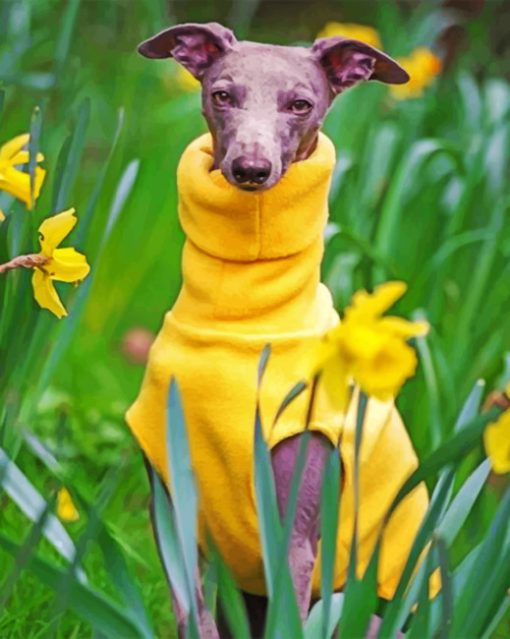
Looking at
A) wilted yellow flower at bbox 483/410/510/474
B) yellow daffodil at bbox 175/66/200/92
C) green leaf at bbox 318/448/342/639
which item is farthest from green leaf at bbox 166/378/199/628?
yellow daffodil at bbox 175/66/200/92

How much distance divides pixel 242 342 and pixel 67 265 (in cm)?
22

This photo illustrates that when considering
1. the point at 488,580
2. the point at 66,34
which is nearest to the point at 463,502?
the point at 488,580

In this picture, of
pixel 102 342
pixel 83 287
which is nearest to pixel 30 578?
pixel 83 287

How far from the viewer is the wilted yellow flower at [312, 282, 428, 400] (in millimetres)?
1285

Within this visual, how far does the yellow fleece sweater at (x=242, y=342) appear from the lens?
5.66 feet

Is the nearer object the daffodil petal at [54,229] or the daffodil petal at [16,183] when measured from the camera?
the daffodil petal at [54,229]

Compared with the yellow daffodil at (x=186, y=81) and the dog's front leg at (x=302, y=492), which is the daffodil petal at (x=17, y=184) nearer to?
the dog's front leg at (x=302, y=492)

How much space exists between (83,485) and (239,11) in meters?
3.51

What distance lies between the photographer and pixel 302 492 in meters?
1.72

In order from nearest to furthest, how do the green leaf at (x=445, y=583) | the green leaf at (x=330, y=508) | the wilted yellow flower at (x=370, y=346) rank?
the wilted yellow flower at (x=370, y=346)
the green leaf at (x=445, y=583)
the green leaf at (x=330, y=508)

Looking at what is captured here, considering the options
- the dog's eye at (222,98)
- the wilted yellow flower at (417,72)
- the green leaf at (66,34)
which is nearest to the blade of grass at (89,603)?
the dog's eye at (222,98)

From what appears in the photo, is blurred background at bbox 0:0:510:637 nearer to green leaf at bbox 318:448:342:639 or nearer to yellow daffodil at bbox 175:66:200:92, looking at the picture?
yellow daffodil at bbox 175:66:200:92

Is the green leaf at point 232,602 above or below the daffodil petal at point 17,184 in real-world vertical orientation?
below

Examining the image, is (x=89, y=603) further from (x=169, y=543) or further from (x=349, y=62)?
(x=349, y=62)
